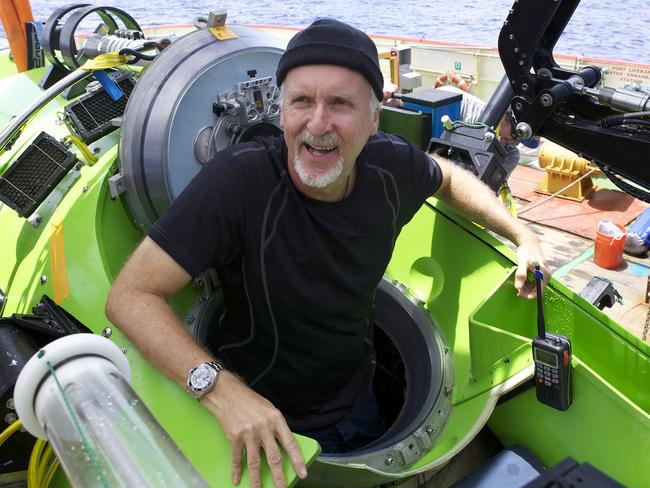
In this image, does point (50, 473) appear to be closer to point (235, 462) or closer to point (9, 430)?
point (9, 430)

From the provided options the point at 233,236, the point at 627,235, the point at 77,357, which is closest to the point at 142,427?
the point at 77,357

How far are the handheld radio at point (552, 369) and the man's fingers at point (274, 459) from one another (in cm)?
74

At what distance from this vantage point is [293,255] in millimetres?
1559

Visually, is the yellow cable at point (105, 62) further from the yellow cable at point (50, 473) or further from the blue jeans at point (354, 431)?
the blue jeans at point (354, 431)

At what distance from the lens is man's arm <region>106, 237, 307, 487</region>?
1.08 metres

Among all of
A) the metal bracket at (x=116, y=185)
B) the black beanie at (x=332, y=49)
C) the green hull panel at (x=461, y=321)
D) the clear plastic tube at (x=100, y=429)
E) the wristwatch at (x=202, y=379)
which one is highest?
the black beanie at (x=332, y=49)

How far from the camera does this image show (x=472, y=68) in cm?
799

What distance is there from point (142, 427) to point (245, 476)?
0.42m

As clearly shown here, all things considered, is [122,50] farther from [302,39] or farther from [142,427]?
[142,427]

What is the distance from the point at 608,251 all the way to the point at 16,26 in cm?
404

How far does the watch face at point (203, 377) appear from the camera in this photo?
3.92 feet

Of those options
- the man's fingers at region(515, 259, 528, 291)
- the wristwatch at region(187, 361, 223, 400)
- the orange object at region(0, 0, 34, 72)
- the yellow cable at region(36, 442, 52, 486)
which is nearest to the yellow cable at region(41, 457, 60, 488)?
the yellow cable at region(36, 442, 52, 486)

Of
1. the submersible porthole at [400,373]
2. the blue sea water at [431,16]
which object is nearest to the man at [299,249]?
the submersible porthole at [400,373]

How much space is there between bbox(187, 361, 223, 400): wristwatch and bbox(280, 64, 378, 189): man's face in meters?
0.52
